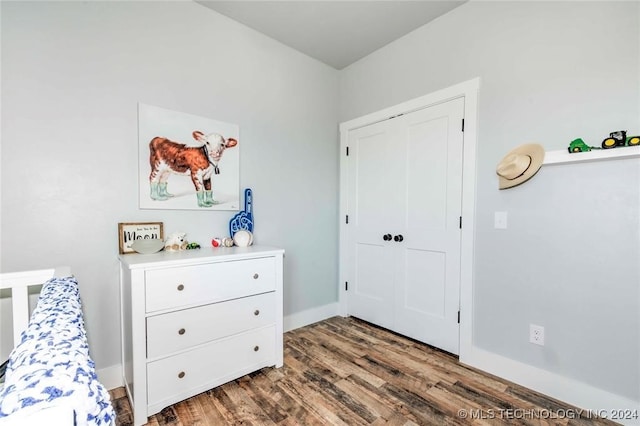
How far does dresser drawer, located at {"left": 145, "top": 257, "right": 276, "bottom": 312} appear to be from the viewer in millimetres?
1549

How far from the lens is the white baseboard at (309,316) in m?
2.71

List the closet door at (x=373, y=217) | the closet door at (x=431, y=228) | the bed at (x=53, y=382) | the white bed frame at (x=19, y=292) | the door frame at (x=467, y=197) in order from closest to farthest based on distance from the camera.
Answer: the bed at (x=53, y=382) → the white bed frame at (x=19, y=292) → the door frame at (x=467, y=197) → the closet door at (x=431, y=228) → the closet door at (x=373, y=217)

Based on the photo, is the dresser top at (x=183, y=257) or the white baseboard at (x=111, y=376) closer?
the dresser top at (x=183, y=257)

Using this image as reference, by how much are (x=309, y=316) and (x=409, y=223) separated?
1.34 meters

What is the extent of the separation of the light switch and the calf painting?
1918 millimetres

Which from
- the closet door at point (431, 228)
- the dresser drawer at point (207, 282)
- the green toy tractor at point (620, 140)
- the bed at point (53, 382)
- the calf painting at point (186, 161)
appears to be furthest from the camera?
the closet door at point (431, 228)

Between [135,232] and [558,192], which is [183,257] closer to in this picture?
[135,232]

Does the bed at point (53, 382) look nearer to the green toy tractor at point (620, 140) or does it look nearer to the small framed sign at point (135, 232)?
the small framed sign at point (135, 232)

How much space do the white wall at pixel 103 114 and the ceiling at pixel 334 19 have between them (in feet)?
0.48

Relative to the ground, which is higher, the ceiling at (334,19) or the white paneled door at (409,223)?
the ceiling at (334,19)

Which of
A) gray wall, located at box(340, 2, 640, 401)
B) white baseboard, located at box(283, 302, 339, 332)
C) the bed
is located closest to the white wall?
white baseboard, located at box(283, 302, 339, 332)

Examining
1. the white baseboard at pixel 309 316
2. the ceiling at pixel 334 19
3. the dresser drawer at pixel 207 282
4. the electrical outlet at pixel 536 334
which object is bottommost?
the white baseboard at pixel 309 316

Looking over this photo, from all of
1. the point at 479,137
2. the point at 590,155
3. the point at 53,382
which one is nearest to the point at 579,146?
the point at 590,155

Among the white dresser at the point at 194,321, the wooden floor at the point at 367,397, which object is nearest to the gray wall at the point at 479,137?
the wooden floor at the point at 367,397
